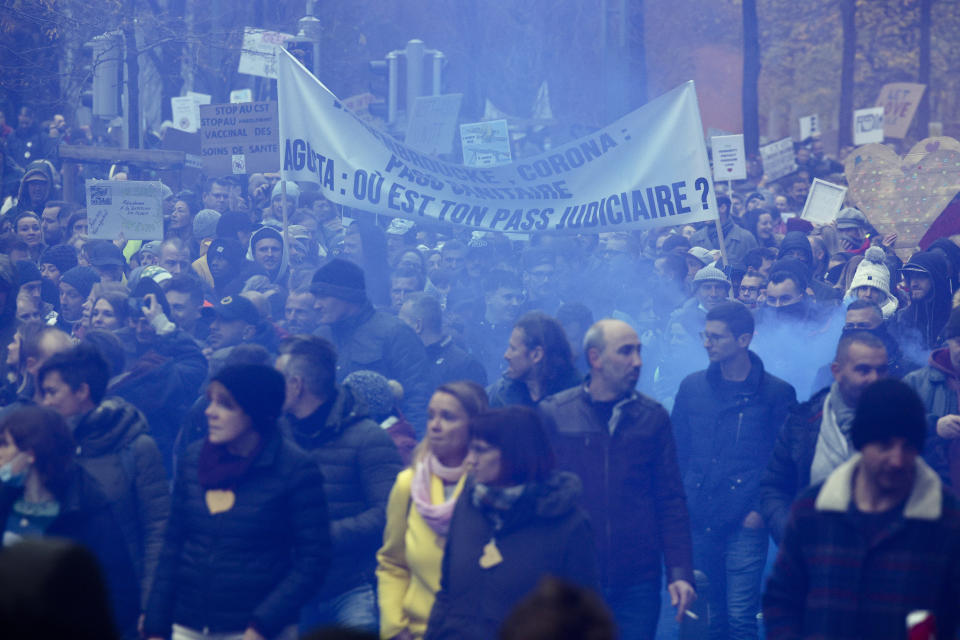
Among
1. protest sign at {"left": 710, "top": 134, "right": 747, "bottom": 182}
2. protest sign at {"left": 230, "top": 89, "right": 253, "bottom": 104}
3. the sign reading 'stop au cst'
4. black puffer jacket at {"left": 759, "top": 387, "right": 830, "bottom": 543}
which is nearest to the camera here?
black puffer jacket at {"left": 759, "top": 387, "right": 830, "bottom": 543}

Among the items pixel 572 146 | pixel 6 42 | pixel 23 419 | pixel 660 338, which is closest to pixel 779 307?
pixel 660 338

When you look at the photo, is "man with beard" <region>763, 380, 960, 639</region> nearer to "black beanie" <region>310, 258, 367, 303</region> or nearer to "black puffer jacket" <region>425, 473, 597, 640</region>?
"black puffer jacket" <region>425, 473, 597, 640</region>

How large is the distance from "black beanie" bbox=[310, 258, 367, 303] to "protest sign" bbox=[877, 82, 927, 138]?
18850 mm

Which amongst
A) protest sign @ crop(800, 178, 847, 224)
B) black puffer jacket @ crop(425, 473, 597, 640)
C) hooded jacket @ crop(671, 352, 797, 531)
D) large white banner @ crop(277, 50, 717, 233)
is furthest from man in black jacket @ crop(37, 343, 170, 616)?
protest sign @ crop(800, 178, 847, 224)

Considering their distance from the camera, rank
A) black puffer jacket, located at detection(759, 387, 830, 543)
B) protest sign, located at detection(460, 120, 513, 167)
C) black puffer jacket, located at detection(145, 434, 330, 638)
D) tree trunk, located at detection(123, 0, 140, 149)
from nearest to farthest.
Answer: black puffer jacket, located at detection(145, 434, 330, 638)
black puffer jacket, located at detection(759, 387, 830, 543)
protest sign, located at detection(460, 120, 513, 167)
tree trunk, located at detection(123, 0, 140, 149)

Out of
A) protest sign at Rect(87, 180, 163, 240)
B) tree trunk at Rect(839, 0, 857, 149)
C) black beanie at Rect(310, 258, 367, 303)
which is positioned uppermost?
tree trunk at Rect(839, 0, 857, 149)

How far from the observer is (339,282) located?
680 centimetres

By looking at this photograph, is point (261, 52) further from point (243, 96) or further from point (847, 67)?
point (847, 67)

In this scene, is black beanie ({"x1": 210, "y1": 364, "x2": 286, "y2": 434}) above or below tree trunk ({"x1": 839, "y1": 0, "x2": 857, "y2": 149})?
below

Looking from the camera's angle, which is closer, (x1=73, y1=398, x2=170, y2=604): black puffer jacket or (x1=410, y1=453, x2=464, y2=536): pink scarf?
(x1=410, y1=453, x2=464, y2=536): pink scarf

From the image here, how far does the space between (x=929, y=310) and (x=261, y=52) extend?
946 centimetres

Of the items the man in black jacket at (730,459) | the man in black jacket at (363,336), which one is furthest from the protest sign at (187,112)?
the man in black jacket at (730,459)

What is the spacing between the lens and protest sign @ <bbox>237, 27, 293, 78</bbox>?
14859 mm

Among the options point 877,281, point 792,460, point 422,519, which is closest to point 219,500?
point 422,519
